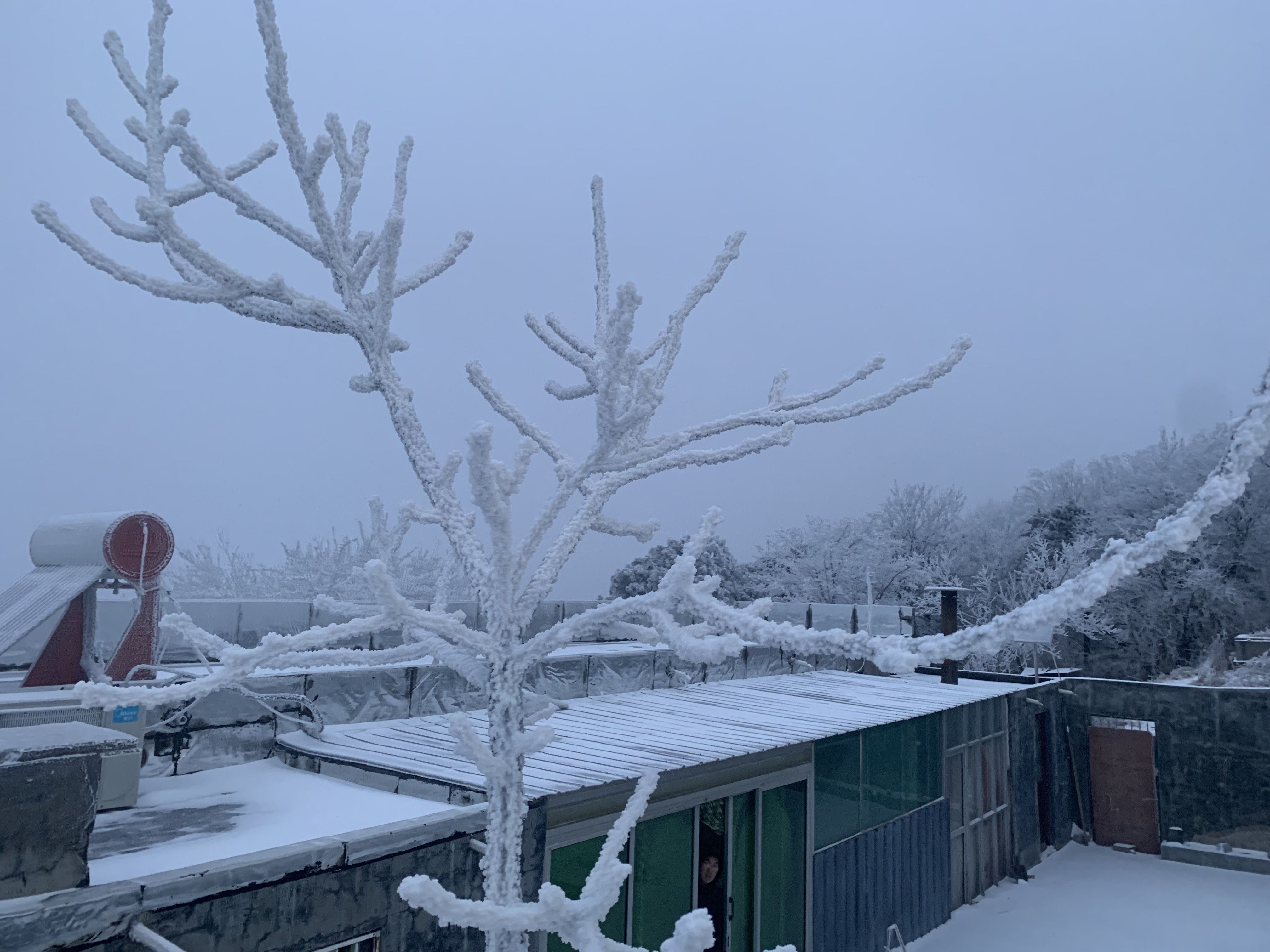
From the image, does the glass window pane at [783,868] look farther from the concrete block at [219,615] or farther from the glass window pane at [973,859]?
the concrete block at [219,615]

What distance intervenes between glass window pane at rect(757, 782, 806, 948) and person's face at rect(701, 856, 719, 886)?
560 mm

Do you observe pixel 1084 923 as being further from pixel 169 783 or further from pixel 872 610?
pixel 169 783

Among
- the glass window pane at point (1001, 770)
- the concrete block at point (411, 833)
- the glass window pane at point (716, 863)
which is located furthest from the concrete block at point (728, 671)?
the concrete block at point (411, 833)

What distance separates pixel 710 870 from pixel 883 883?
10.7 feet

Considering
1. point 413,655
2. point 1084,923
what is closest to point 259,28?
point 413,655

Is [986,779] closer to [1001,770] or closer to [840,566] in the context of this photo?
[1001,770]

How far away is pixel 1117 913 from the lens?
11.0m

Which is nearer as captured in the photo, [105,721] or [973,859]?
[105,721]

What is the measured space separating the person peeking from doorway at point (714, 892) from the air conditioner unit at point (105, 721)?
186 inches

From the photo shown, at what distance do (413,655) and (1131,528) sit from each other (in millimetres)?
37203

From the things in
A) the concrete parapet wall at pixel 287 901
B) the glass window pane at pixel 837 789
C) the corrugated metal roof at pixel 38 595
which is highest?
the corrugated metal roof at pixel 38 595

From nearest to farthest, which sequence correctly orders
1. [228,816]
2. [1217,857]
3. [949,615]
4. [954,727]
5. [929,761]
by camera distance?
[228,816] → [929,761] → [954,727] → [1217,857] → [949,615]

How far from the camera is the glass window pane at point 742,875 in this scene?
24.9ft

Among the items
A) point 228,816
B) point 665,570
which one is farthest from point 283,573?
point 228,816
